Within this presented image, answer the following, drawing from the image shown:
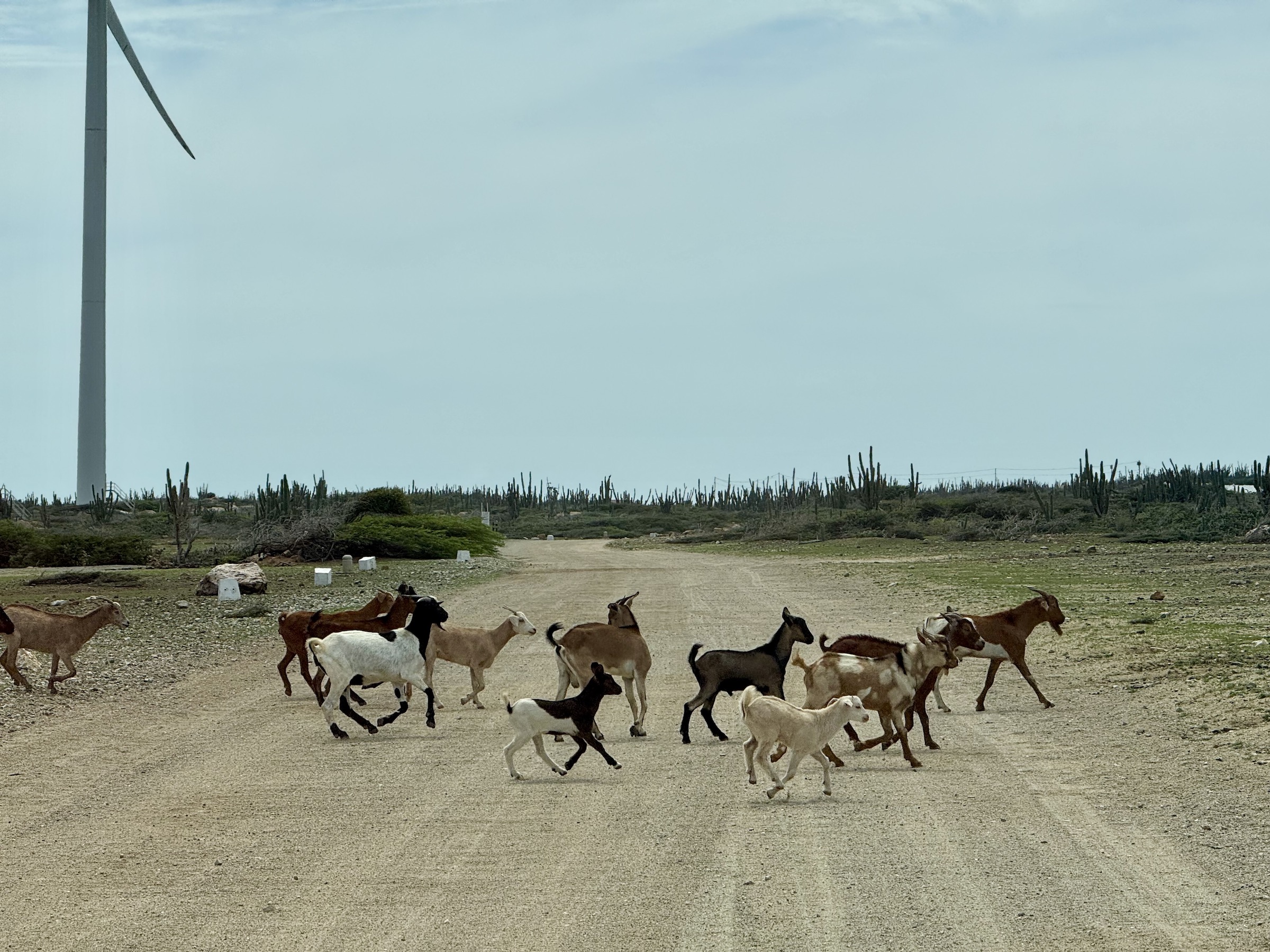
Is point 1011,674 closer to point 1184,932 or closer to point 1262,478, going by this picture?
point 1184,932

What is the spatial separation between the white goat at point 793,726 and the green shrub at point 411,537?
148 feet

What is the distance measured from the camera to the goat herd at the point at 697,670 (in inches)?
393

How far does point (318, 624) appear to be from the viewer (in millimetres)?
14773

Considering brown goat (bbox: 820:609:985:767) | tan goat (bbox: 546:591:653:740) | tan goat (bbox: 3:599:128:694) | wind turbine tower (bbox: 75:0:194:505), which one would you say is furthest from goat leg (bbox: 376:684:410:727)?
wind turbine tower (bbox: 75:0:194:505)

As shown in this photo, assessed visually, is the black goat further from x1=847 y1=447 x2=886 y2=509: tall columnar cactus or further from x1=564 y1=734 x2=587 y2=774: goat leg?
x1=847 y1=447 x2=886 y2=509: tall columnar cactus

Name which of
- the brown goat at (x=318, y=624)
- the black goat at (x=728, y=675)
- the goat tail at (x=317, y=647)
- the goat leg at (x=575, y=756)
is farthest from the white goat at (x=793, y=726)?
the brown goat at (x=318, y=624)

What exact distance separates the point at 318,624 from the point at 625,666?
3973mm

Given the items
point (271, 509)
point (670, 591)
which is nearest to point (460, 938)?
point (670, 591)

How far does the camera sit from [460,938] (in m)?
6.63

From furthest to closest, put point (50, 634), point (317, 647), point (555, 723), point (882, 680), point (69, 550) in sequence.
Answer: point (69, 550) → point (50, 634) → point (317, 647) → point (882, 680) → point (555, 723)

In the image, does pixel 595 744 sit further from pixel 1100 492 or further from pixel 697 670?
pixel 1100 492

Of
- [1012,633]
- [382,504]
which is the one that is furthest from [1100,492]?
[1012,633]

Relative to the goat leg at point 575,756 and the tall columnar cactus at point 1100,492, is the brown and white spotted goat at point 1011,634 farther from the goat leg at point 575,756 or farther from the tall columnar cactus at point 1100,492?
the tall columnar cactus at point 1100,492

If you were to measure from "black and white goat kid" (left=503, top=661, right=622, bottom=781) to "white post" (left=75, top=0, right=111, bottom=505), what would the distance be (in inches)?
2378
